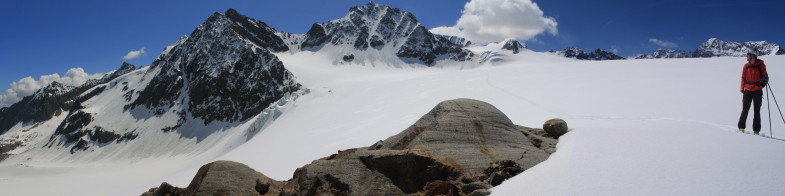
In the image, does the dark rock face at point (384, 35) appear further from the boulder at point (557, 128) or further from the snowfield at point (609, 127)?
the boulder at point (557, 128)

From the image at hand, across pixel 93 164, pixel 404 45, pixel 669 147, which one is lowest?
pixel 93 164

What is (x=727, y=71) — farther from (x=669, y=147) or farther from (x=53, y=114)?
(x=53, y=114)

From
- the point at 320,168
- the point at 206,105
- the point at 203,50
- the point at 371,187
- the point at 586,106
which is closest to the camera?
the point at 371,187

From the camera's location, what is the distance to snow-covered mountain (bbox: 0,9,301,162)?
104 metres

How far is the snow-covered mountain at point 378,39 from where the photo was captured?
15262 cm

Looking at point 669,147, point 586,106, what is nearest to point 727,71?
point 586,106

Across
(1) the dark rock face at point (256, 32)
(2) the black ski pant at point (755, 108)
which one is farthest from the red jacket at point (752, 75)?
(1) the dark rock face at point (256, 32)

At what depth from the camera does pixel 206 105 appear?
114 meters

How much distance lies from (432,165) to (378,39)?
155 metres

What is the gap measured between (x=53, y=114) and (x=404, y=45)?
554ft

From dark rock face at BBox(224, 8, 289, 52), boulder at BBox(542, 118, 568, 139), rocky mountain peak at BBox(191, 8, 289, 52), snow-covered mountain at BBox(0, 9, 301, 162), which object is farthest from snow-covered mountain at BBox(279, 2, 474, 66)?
boulder at BBox(542, 118, 568, 139)

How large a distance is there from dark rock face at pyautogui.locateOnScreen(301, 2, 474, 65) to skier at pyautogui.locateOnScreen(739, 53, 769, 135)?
140053 millimetres

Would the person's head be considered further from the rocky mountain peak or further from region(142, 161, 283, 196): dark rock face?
the rocky mountain peak

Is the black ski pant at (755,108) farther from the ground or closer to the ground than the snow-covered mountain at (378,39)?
closer to the ground
